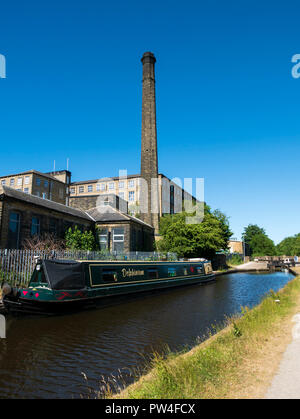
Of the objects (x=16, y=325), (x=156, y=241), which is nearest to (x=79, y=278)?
(x=16, y=325)

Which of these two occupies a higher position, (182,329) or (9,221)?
(9,221)

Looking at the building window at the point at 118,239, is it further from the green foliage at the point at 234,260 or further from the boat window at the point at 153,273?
the green foliage at the point at 234,260

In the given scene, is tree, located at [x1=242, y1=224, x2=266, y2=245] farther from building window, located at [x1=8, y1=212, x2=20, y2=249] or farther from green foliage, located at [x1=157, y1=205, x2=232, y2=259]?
building window, located at [x1=8, y1=212, x2=20, y2=249]

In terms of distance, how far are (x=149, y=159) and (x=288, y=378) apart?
34.0 metres

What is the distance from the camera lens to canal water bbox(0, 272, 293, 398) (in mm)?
5680

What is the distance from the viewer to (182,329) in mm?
9648

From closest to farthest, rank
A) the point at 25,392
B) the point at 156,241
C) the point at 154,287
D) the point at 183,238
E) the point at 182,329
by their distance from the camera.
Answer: the point at 25,392 → the point at 182,329 → the point at 154,287 → the point at 183,238 → the point at 156,241

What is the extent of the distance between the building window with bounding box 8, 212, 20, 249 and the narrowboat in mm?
7165

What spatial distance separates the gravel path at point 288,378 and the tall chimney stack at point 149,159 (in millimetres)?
30580

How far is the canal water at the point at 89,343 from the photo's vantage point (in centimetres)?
568

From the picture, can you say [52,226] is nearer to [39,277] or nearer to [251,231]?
[39,277]

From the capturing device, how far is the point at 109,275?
1394cm
